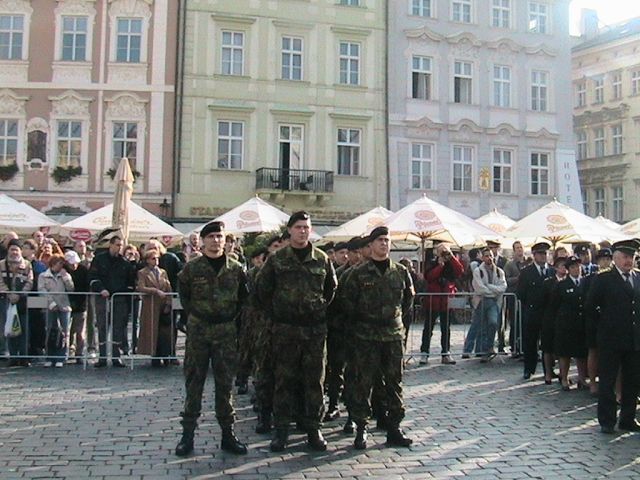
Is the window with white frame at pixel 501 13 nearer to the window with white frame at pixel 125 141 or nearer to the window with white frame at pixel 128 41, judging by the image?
the window with white frame at pixel 128 41

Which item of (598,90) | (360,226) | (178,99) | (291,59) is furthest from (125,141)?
(598,90)

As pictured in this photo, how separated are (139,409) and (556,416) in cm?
484

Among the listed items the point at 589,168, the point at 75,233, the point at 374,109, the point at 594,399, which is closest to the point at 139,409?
the point at 594,399

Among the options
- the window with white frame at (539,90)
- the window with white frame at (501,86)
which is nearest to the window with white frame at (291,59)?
the window with white frame at (501,86)

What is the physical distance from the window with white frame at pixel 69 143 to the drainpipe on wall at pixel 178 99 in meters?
3.64

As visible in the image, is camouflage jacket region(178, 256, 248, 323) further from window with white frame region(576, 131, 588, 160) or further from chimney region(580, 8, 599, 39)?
chimney region(580, 8, 599, 39)

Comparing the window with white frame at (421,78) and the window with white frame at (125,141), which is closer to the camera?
the window with white frame at (125,141)

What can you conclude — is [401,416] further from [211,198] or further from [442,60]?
[442,60]

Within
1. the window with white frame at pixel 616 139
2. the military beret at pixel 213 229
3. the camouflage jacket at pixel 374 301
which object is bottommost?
the camouflage jacket at pixel 374 301

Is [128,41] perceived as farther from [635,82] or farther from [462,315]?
[635,82]

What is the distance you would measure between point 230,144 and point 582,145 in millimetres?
26105

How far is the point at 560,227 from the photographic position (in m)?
15.6

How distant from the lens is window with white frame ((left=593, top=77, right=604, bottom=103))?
150ft

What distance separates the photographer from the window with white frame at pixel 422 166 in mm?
31906
